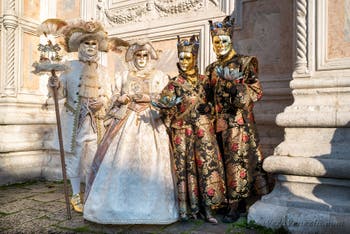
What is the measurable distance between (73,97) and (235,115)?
6.37 feet

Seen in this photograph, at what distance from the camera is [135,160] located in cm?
305

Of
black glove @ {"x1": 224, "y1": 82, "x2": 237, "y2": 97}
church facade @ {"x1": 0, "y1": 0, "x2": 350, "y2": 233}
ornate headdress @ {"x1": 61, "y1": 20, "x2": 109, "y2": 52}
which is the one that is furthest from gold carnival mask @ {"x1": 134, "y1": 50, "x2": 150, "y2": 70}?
black glove @ {"x1": 224, "y1": 82, "x2": 237, "y2": 97}

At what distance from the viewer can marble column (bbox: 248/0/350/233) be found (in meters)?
2.55

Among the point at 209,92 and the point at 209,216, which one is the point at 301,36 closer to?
the point at 209,92

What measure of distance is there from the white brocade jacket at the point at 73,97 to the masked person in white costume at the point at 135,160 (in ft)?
1.09

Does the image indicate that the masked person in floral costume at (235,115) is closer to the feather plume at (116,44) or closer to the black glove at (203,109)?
the black glove at (203,109)

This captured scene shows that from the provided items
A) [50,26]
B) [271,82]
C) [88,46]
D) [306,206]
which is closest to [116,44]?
[88,46]

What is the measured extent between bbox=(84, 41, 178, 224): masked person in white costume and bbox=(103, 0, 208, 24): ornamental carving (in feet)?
5.54

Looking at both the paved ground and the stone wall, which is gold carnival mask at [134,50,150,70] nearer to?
the stone wall

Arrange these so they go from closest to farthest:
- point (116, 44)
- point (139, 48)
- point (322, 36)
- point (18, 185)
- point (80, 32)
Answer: point (322, 36) < point (139, 48) < point (80, 32) < point (116, 44) < point (18, 185)

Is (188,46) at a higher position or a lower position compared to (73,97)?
higher

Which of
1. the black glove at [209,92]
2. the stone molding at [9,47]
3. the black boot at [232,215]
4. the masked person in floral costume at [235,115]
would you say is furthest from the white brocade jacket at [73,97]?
the stone molding at [9,47]

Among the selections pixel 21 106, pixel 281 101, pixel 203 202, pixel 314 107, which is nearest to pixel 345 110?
pixel 314 107

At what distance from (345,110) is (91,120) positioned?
2.66m
